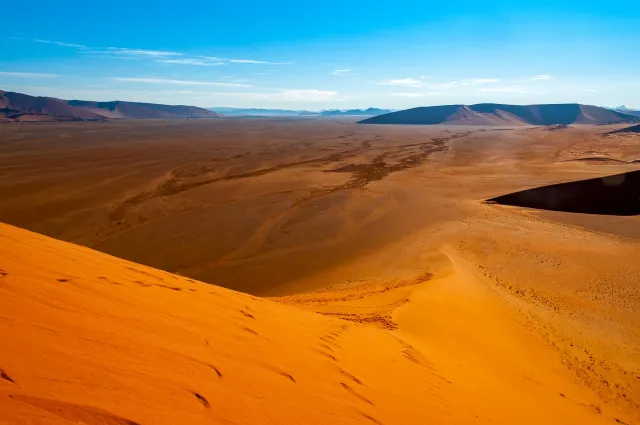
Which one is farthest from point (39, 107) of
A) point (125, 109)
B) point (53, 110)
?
point (125, 109)

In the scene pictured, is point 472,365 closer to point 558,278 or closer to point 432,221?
point 558,278

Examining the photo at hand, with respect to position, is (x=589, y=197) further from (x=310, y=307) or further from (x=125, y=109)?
(x=125, y=109)

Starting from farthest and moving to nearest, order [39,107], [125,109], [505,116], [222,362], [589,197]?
1. [125,109]
2. [39,107]
3. [505,116]
4. [589,197]
5. [222,362]

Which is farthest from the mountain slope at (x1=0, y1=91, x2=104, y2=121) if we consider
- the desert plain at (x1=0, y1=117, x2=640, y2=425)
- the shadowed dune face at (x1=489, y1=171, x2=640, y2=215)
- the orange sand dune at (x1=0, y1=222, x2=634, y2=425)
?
the orange sand dune at (x1=0, y1=222, x2=634, y2=425)

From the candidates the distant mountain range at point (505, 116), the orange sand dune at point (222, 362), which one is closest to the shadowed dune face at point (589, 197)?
the orange sand dune at point (222, 362)

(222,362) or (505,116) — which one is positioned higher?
(505,116)

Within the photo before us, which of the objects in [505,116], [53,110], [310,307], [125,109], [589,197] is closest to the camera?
[310,307]
